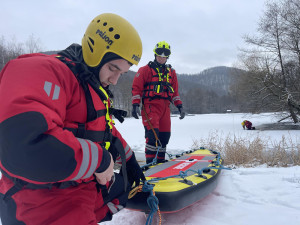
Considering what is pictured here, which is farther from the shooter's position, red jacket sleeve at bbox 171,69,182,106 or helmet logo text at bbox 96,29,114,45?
red jacket sleeve at bbox 171,69,182,106

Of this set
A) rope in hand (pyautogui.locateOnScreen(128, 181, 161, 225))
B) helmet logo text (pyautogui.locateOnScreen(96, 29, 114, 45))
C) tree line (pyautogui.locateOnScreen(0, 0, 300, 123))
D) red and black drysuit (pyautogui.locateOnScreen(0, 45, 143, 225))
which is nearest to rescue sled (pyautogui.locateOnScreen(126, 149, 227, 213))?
rope in hand (pyautogui.locateOnScreen(128, 181, 161, 225))

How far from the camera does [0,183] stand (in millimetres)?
1195

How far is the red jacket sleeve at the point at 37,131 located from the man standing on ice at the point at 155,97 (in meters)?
2.72

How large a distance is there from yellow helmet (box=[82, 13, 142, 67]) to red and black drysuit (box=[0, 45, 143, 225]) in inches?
4.5

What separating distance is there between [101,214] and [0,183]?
0.65m

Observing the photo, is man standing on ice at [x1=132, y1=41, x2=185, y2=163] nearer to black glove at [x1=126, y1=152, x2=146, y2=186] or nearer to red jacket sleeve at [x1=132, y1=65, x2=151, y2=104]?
red jacket sleeve at [x1=132, y1=65, x2=151, y2=104]

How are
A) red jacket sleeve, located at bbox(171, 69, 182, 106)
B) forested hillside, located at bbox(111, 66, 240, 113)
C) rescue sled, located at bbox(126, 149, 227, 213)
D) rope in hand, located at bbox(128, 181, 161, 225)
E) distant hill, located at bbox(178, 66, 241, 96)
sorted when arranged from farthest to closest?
distant hill, located at bbox(178, 66, 241, 96), forested hillside, located at bbox(111, 66, 240, 113), red jacket sleeve, located at bbox(171, 69, 182, 106), rescue sled, located at bbox(126, 149, 227, 213), rope in hand, located at bbox(128, 181, 161, 225)

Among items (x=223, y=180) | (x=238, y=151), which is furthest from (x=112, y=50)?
(x=238, y=151)

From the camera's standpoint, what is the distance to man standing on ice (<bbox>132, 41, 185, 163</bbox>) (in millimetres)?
3775

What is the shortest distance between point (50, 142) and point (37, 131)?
0.23ft

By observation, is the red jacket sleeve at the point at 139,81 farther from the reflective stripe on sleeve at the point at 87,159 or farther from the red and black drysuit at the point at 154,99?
the reflective stripe on sleeve at the point at 87,159

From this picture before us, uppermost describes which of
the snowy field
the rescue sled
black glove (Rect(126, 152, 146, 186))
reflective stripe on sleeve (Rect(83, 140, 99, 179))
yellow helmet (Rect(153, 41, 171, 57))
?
yellow helmet (Rect(153, 41, 171, 57))

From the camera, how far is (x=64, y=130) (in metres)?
0.99

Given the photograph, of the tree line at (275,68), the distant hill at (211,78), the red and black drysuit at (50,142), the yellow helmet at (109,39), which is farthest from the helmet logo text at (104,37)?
the distant hill at (211,78)
